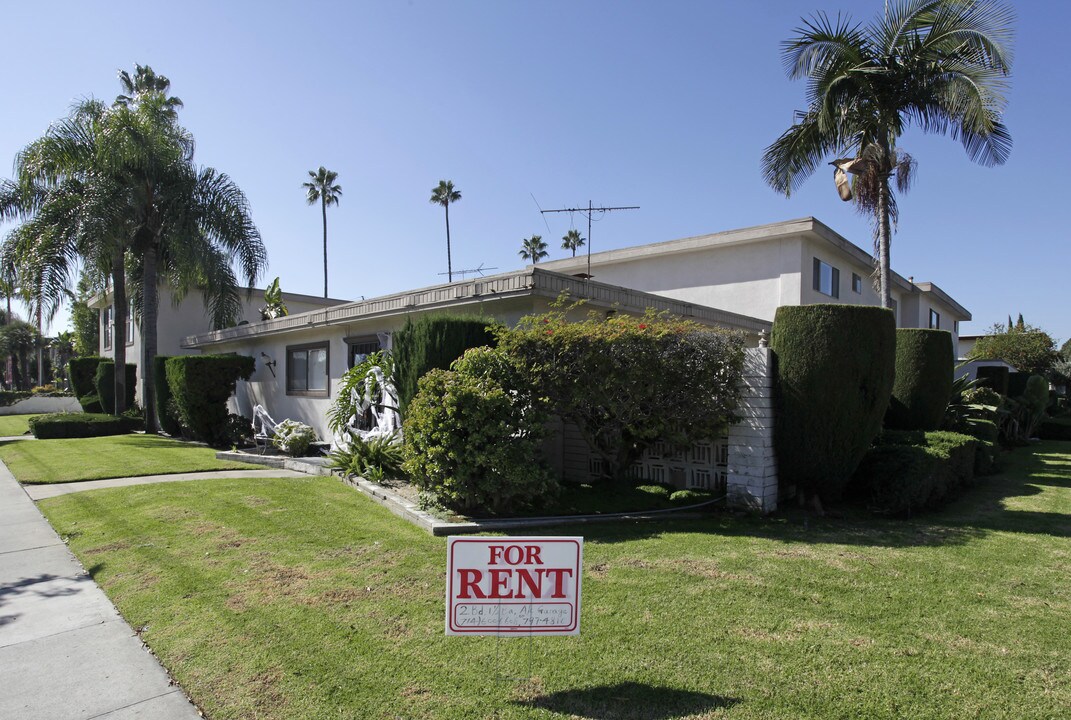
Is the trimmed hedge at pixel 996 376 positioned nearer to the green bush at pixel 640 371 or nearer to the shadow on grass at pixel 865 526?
the shadow on grass at pixel 865 526

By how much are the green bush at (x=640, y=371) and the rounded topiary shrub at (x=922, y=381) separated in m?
5.82

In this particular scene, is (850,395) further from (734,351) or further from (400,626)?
(400,626)

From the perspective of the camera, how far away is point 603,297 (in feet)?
31.8

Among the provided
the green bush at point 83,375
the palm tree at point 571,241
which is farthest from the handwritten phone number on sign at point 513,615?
the palm tree at point 571,241

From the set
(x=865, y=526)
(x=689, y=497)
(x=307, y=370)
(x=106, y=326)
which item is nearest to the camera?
(x=865, y=526)

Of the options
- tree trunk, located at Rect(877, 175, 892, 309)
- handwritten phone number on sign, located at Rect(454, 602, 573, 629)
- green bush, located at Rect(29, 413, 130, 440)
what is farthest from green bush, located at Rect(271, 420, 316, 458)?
tree trunk, located at Rect(877, 175, 892, 309)

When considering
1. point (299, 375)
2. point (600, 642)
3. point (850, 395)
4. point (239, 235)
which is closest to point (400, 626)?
point (600, 642)

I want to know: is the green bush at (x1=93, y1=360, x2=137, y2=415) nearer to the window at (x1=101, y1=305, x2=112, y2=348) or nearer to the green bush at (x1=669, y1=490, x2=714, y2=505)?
the window at (x1=101, y1=305, x2=112, y2=348)

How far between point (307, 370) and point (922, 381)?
43.3 ft

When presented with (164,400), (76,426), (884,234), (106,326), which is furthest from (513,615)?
(106,326)

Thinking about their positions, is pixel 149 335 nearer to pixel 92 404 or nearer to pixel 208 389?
pixel 208 389

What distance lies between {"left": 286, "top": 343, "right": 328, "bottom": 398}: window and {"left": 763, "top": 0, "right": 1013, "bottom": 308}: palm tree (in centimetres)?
1132

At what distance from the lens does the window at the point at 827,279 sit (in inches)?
714

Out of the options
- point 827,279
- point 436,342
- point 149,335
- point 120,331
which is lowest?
point 436,342
